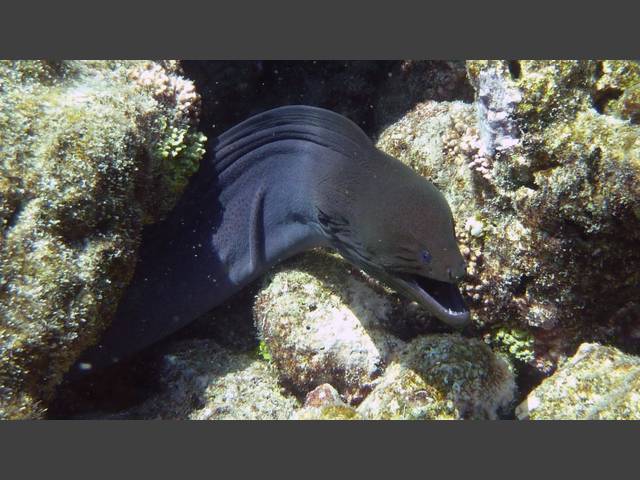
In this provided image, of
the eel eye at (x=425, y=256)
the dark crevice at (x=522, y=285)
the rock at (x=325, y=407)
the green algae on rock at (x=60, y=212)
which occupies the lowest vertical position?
the rock at (x=325, y=407)

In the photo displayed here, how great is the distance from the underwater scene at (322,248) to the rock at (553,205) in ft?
0.05

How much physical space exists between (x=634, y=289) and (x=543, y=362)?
0.81m

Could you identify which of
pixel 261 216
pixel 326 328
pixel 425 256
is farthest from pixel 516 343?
pixel 261 216

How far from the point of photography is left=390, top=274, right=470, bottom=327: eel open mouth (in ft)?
9.53

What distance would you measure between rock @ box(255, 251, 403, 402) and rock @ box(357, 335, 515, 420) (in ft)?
1.06

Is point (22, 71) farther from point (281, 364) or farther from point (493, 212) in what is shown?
point (493, 212)

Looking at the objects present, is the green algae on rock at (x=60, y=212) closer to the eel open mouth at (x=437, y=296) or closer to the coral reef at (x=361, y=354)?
the coral reef at (x=361, y=354)

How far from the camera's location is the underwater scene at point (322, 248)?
2.67 meters

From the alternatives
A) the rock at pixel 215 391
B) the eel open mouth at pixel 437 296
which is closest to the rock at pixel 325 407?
the rock at pixel 215 391

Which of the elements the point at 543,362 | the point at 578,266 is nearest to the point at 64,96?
the point at 578,266

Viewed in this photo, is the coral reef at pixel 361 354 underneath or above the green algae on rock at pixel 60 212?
underneath

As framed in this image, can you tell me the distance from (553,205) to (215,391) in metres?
2.95

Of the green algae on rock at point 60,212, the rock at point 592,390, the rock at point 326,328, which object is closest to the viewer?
the rock at point 592,390

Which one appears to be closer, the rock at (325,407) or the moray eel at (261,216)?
the rock at (325,407)
